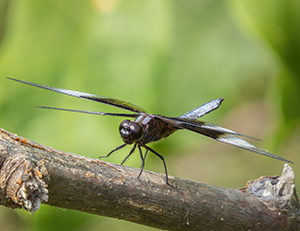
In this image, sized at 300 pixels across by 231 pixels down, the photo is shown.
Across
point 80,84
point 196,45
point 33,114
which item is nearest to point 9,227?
point 33,114

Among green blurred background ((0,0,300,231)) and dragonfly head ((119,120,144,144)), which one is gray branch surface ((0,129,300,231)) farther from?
green blurred background ((0,0,300,231))

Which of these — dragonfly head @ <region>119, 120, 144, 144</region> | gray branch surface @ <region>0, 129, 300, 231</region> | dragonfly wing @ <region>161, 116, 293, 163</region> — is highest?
dragonfly wing @ <region>161, 116, 293, 163</region>

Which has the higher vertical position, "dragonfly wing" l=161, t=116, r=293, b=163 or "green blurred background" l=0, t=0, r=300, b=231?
"green blurred background" l=0, t=0, r=300, b=231

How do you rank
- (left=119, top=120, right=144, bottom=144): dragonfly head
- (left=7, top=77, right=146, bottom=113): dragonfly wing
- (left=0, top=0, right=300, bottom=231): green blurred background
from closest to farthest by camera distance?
1. (left=7, top=77, right=146, bottom=113): dragonfly wing
2. (left=119, top=120, right=144, bottom=144): dragonfly head
3. (left=0, top=0, right=300, bottom=231): green blurred background

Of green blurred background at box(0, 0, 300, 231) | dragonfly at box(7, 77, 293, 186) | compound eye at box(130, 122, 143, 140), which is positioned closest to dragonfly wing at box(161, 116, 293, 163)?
dragonfly at box(7, 77, 293, 186)

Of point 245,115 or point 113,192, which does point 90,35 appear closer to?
point 113,192
